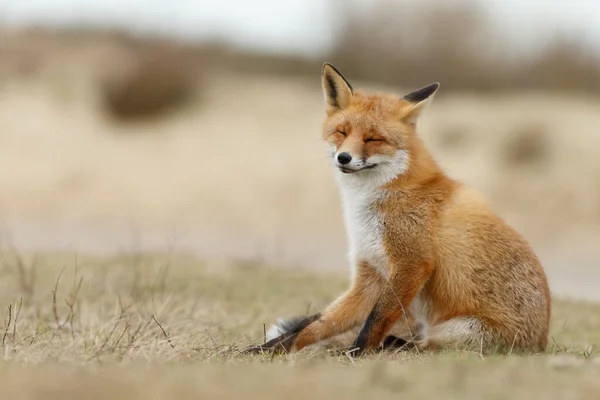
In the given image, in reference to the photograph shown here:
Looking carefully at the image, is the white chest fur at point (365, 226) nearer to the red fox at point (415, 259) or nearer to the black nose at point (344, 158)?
the red fox at point (415, 259)

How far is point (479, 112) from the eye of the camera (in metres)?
26.6

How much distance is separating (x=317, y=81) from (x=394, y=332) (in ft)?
83.4

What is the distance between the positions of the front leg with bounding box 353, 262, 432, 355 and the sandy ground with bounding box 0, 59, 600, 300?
36.8 ft

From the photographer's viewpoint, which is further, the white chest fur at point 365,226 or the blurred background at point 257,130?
the blurred background at point 257,130

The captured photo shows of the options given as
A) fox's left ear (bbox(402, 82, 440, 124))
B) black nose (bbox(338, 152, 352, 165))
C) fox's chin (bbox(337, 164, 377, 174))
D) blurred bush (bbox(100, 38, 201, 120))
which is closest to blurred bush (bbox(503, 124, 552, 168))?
blurred bush (bbox(100, 38, 201, 120))

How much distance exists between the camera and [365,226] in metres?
5.61

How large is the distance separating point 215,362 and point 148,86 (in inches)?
861

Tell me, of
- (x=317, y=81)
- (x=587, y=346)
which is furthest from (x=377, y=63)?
(x=587, y=346)

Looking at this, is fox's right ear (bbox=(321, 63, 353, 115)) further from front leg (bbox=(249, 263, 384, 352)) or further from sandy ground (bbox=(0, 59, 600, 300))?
sandy ground (bbox=(0, 59, 600, 300))

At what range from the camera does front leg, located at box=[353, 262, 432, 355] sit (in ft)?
17.5

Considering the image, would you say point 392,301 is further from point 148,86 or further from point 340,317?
point 148,86

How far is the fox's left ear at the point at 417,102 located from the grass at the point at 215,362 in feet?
5.38

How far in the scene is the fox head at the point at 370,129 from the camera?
556 centimetres

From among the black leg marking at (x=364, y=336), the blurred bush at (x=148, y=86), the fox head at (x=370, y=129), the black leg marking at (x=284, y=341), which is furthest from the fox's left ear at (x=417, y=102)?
the blurred bush at (x=148, y=86)
